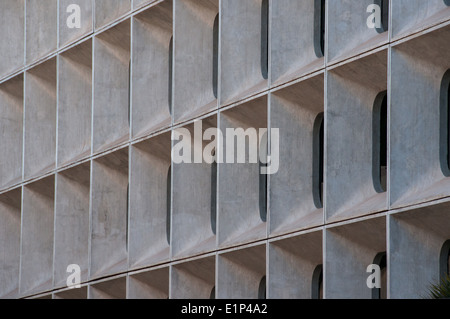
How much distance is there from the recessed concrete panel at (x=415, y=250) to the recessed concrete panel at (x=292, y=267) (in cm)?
245

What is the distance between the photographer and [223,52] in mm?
21438

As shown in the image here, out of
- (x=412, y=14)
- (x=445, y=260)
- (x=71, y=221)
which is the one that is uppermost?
(x=412, y=14)

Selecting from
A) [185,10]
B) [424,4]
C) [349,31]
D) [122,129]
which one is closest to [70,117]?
[122,129]

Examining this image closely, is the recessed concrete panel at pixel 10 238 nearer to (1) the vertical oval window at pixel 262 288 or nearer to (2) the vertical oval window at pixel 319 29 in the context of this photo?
(1) the vertical oval window at pixel 262 288

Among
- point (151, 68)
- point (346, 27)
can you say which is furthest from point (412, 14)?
point (151, 68)

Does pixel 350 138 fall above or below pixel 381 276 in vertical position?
above

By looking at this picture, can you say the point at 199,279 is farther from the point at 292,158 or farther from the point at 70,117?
the point at 70,117

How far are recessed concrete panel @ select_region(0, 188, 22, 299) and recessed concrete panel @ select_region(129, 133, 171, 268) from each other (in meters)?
5.35

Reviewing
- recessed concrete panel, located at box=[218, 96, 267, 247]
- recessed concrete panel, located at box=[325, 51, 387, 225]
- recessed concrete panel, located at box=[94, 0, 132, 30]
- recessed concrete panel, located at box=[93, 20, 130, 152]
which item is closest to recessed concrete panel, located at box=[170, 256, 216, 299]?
recessed concrete panel, located at box=[218, 96, 267, 247]

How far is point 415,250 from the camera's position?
17297mm

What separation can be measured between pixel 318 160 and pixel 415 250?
3.35 m

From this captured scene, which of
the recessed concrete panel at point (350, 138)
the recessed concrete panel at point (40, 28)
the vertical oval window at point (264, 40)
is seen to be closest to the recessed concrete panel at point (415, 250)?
the recessed concrete panel at point (350, 138)

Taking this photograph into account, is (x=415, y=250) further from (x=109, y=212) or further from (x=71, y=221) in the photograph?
(x=71, y=221)

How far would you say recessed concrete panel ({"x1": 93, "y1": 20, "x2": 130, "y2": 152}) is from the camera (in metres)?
24.8
